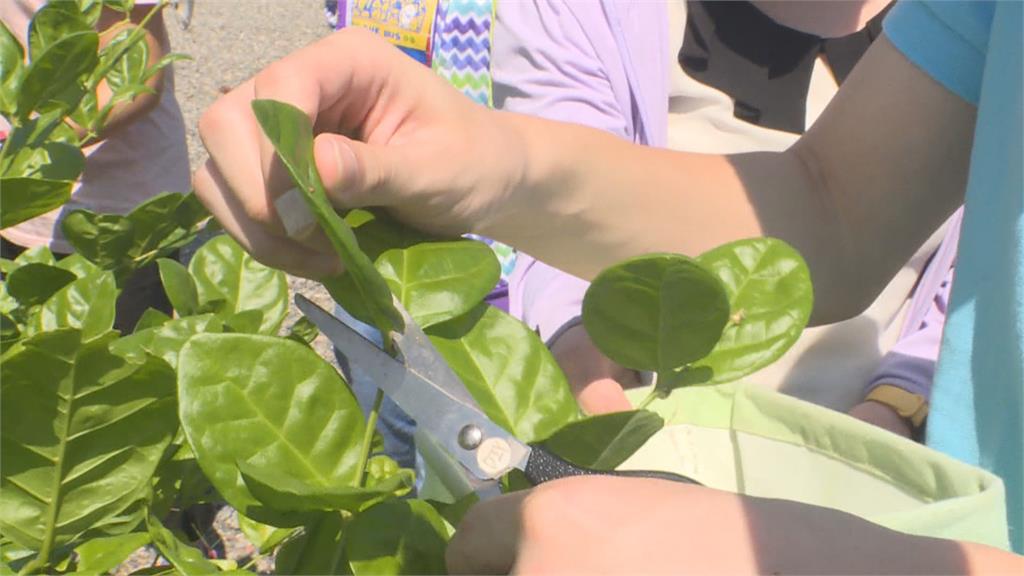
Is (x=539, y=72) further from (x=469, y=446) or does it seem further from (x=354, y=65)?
(x=469, y=446)

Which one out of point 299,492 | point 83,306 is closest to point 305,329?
point 83,306

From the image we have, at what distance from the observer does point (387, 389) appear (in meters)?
0.49

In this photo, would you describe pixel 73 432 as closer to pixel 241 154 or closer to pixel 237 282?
pixel 241 154

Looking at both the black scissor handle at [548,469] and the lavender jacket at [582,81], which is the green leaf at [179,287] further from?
the lavender jacket at [582,81]

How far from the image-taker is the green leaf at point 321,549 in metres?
0.42

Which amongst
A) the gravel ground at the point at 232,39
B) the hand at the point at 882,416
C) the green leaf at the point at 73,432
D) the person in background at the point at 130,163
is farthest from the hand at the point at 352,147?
the gravel ground at the point at 232,39

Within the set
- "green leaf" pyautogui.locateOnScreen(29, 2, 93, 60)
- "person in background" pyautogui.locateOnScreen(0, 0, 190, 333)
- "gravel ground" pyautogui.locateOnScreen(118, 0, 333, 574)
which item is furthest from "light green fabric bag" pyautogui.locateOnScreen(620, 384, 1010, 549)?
"gravel ground" pyautogui.locateOnScreen(118, 0, 333, 574)

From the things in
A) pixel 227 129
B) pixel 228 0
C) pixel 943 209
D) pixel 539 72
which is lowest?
pixel 228 0

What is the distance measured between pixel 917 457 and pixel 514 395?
0.22 meters

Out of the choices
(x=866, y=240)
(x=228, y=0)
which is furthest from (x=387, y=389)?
(x=228, y=0)

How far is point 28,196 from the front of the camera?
567mm

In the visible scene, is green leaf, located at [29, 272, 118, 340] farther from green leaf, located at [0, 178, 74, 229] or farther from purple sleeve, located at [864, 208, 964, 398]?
purple sleeve, located at [864, 208, 964, 398]

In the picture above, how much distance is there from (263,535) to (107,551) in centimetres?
11

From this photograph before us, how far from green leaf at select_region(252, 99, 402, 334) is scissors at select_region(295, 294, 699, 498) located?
0.04 meters
